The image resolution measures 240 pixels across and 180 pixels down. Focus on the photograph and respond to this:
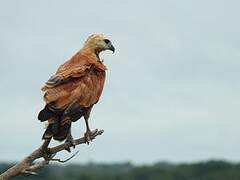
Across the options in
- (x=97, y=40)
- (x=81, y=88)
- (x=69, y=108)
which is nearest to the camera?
(x=69, y=108)

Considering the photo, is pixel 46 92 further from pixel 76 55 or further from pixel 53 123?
pixel 76 55

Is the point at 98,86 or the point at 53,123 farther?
the point at 98,86

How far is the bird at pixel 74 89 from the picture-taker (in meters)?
8.16

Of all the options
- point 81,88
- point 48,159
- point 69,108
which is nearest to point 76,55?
point 81,88

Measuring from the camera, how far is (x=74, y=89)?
29.0ft

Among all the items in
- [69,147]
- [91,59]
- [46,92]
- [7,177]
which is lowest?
[7,177]

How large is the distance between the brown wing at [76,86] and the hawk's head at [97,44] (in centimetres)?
66

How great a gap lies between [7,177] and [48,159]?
24.4 inches

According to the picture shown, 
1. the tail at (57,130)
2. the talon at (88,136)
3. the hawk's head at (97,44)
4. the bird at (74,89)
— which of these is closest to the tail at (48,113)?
the bird at (74,89)

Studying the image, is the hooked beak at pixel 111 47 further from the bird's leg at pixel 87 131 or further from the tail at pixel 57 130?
the tail at pixel 57 130

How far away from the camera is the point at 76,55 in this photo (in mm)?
9945

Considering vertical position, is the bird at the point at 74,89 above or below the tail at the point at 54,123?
above

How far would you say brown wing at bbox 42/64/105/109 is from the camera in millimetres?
8414

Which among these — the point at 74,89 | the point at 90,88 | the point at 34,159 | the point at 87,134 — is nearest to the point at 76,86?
the point at 74,89
